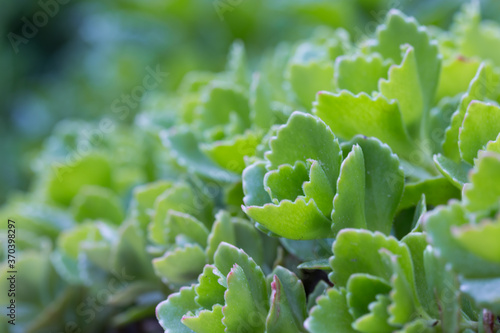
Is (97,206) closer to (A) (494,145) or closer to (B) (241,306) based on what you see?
(B) (241,306)

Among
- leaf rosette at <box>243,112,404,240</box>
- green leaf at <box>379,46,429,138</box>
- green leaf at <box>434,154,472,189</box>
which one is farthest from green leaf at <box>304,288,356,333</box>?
green leaf at <box>379,46,429,138</box>

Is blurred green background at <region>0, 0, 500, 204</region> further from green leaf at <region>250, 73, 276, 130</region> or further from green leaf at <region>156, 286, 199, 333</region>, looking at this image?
green leaf at <region>156, 286, 199, 333</region>

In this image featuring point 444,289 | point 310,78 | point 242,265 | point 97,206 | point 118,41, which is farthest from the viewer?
point 118,41

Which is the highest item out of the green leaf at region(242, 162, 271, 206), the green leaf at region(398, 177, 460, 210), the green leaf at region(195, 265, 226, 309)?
the green leaf at region(242, 162, 271, 206)

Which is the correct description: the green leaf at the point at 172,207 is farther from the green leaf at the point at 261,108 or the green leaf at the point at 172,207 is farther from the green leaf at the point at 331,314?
the green leaf at the point at 331,314

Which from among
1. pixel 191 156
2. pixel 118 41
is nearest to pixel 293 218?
pixel 191 156

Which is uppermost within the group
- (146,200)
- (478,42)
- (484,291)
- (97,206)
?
(478,42)

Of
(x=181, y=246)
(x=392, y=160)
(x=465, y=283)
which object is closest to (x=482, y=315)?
(x=465, y=283)
